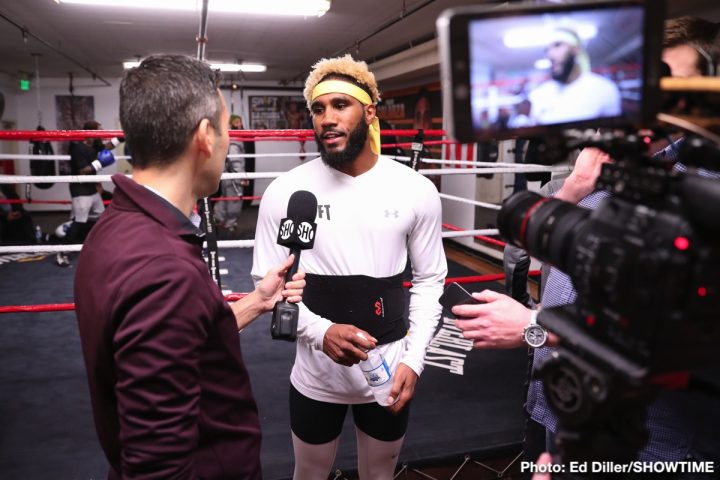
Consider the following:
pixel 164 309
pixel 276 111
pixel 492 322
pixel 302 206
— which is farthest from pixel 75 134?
pixel 276 111

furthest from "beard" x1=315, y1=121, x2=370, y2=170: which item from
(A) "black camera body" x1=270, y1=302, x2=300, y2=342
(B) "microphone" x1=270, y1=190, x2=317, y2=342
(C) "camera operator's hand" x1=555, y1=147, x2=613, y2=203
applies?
(C) "camera operator's hand" x1=555, y1=147, x2=613, y2=203

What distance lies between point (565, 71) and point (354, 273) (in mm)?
995

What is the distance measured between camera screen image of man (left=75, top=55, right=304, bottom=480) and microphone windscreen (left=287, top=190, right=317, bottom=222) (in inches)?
14.4

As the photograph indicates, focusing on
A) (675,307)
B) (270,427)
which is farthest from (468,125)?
(270,427)

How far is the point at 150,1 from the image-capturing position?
432 centimetres

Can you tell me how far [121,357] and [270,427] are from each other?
5.64 feet

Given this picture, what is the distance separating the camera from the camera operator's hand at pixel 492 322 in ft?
3.87

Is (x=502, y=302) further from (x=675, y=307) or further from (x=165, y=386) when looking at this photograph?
(x=165, y=386)

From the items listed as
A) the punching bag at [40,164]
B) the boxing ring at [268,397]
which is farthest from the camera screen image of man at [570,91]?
the punching bag at [40,164]

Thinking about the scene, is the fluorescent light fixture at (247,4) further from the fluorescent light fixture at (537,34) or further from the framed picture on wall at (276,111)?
the framed picture on wall at (276,111)

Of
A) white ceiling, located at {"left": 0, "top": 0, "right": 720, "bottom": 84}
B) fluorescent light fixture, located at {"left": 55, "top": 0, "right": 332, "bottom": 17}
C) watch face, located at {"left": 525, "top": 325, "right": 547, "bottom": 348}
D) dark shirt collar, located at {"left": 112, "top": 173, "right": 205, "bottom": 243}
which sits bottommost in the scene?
watch face, located at {"left": 525, "top": 325, "right": 547, "bottom": 348}

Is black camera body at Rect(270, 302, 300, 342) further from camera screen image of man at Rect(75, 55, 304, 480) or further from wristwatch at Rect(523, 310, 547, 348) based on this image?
wristwatch at Rect(523, 310, 547, 348)

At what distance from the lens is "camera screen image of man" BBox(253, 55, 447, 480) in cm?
162

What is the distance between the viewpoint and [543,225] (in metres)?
0.84
